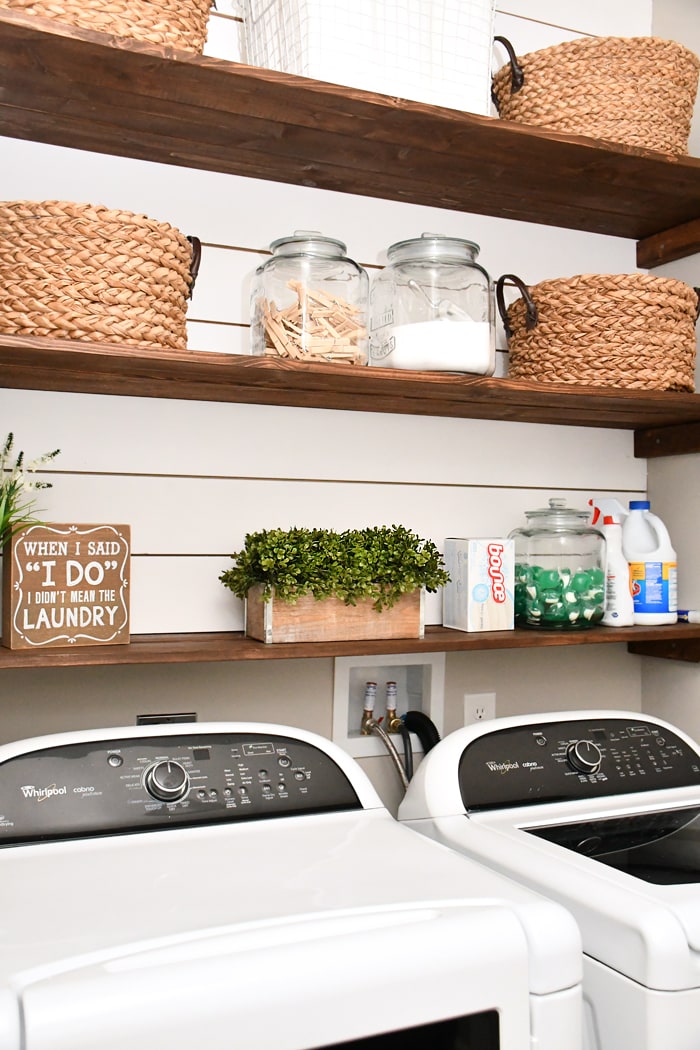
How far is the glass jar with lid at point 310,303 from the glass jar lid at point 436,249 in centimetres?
9

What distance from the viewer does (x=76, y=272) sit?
1423mm

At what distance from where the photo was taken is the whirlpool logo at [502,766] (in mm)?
1582

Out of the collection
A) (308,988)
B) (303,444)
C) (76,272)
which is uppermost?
(76,272)

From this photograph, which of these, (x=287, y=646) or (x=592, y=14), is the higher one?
(x=592, y=14)

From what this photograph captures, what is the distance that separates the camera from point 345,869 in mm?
1187

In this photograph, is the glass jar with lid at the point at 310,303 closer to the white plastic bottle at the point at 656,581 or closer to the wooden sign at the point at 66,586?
the wooden sign at the point at 66,586

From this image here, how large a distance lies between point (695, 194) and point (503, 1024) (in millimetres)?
1609

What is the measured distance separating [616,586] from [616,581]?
0.4 inches

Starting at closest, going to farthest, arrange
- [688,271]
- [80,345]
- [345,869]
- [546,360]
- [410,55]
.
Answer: [345,869]
[80,345]
[410,55]
[546,360]
[688,271]

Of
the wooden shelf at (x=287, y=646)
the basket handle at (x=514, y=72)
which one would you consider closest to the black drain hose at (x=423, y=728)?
the wooden shelf at (x=287, y=646)

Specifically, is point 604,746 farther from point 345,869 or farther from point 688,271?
point 688,271

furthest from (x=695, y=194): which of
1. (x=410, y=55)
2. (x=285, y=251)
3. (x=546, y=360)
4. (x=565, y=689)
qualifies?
(x=565, y=689)

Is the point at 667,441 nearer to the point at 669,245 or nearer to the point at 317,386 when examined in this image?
the point at 669,245

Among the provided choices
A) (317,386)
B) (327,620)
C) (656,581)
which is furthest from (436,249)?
(656,581)
